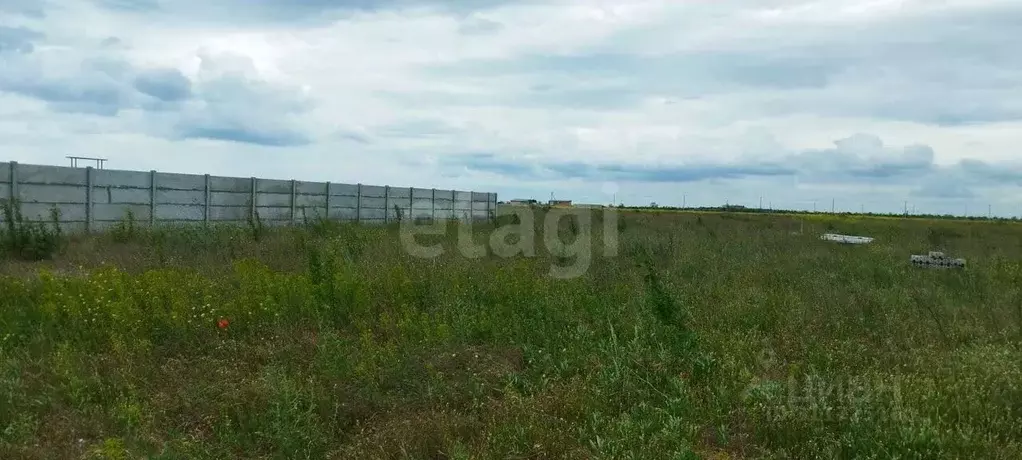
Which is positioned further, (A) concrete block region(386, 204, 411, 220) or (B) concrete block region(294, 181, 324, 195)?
(A) concrete block region(386, 204, 411, 220)

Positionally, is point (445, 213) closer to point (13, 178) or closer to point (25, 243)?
point (13, 178)

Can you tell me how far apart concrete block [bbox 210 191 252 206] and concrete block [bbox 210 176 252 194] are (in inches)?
3.6

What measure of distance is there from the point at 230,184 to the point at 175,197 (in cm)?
212

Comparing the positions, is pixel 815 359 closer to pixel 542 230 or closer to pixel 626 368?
pixel 626 368

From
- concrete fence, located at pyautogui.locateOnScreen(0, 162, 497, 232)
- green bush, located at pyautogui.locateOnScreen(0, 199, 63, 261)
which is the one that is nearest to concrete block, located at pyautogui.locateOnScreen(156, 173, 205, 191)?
concrete fence, located at pyautogui.locateOnScreen(0, 162, 497, 232)

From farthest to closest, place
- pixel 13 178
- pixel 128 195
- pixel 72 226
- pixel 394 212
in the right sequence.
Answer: pixel 394 212, pixel 128 195, pixel 72 226, pixel 13 178

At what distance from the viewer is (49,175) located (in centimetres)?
1595

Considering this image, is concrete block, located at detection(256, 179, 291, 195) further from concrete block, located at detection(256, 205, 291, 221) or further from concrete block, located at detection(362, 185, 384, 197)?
concrete block, located at detection(362, 185, 384, 197)

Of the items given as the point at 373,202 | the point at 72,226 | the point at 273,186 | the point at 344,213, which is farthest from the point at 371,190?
the point at 72,226

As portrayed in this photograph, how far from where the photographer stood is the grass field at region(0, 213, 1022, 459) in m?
4.11

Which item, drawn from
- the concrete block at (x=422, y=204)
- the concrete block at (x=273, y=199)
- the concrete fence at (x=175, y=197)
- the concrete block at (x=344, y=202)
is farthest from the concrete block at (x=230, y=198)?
the concrete block at (x=422, y=204)

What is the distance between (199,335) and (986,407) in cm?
595

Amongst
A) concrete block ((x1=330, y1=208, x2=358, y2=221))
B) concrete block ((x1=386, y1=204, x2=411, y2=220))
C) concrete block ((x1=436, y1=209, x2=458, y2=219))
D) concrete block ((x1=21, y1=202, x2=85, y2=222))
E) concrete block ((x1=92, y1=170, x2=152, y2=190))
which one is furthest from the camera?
concrete block ((x1=436, y1=209, x2=458, y2=219))

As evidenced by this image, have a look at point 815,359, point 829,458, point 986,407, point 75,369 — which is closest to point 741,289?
point 815,359
